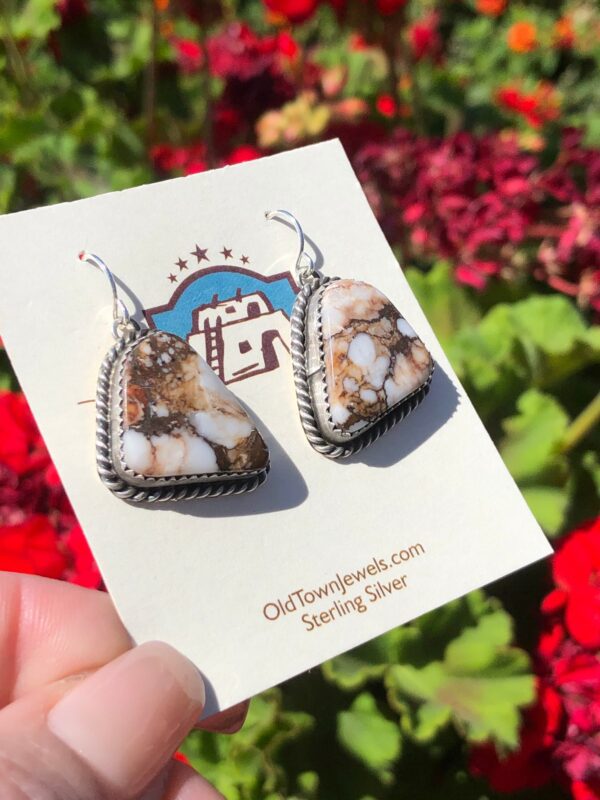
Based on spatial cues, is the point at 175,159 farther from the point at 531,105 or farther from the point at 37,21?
the point at 531,105

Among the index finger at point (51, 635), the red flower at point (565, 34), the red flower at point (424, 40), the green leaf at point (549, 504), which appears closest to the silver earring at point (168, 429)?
the index finger at point (51, 635)

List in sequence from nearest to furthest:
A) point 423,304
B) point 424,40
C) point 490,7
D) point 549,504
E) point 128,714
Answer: point 128,714
point 549,504
point 423,304
point 424,40
point 490,7

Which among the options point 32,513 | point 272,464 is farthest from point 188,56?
point 272,464

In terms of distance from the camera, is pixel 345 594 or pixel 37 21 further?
pixel 37 21

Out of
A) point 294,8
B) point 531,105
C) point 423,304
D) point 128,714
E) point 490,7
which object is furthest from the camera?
point 490,7

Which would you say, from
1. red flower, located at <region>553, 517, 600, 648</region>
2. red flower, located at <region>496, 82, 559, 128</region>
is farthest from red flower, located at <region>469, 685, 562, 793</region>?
red flower, located at <region>496, 82, 559, 128</region>

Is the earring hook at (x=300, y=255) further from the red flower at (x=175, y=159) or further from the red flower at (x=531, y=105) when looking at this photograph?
the red flower at (x=531, y=105)
